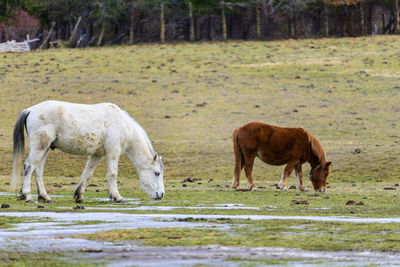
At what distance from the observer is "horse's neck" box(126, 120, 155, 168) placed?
15938mm

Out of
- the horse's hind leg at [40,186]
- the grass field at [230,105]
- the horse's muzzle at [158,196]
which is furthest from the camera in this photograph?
the grass field at [230,105]

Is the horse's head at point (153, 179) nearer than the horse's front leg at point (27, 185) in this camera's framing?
No

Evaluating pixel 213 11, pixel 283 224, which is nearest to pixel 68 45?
pixel 213 11

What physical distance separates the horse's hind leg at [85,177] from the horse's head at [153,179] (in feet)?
3.02

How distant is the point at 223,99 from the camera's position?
37469mm

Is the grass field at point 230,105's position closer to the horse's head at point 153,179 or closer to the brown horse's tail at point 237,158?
the horse's head at point 153,179

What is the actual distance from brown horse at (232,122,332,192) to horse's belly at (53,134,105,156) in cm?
481

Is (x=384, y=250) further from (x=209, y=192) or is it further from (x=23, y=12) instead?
(x=23, y=12)

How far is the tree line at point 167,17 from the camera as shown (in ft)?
244

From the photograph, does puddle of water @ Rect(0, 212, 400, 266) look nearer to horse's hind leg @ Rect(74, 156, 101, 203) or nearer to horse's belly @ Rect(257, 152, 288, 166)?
horse's hind leg @ Rect(74, 156, 101, 203)

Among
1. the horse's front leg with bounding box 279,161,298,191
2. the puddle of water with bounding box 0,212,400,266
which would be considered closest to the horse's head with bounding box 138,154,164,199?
the horse's front leg with bounding box 279,161,298,191

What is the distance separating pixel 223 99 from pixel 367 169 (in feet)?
49.6

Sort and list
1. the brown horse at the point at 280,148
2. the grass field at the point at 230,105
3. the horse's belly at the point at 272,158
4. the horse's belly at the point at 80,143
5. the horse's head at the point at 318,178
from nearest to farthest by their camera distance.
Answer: the horse's belly at the point at 80,143, the grass field at the point at 230,105, the horse's head at the point at 318,178, the brown horse at the point at 280,148, the horse's belly at the point at 272,158

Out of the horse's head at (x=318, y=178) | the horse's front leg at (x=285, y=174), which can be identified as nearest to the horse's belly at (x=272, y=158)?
the horse's front leg at (x=285, y=174)
